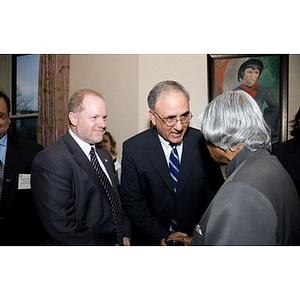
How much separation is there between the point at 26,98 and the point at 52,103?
0.27m

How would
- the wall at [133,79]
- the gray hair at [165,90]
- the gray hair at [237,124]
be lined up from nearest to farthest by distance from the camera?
1. the gray hair at [237,124]
2. the gray hair at [165,90]
3. the wall at [133,79]

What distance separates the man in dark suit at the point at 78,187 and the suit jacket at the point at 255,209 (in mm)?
738

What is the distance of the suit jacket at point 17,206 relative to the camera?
178 cm

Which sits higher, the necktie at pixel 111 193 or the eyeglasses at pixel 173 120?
the eyeglasses at pixel 173 120

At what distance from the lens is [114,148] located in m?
2.42

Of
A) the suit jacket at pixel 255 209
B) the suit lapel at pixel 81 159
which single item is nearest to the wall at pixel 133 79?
the suit lapel at pixel 81 159

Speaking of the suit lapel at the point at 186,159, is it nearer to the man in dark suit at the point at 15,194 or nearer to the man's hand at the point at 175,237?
the man's hand at the point at 175,237

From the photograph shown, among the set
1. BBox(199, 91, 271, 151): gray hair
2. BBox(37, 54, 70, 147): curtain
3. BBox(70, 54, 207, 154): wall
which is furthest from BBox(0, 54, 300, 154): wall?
BBox(199, 91, 271, 151): gray hair

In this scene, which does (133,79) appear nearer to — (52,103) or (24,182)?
(52,103)

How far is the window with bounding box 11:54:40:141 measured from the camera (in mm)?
2635

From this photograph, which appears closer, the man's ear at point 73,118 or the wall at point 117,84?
the man's ear at point 73,118

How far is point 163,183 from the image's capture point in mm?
1868
